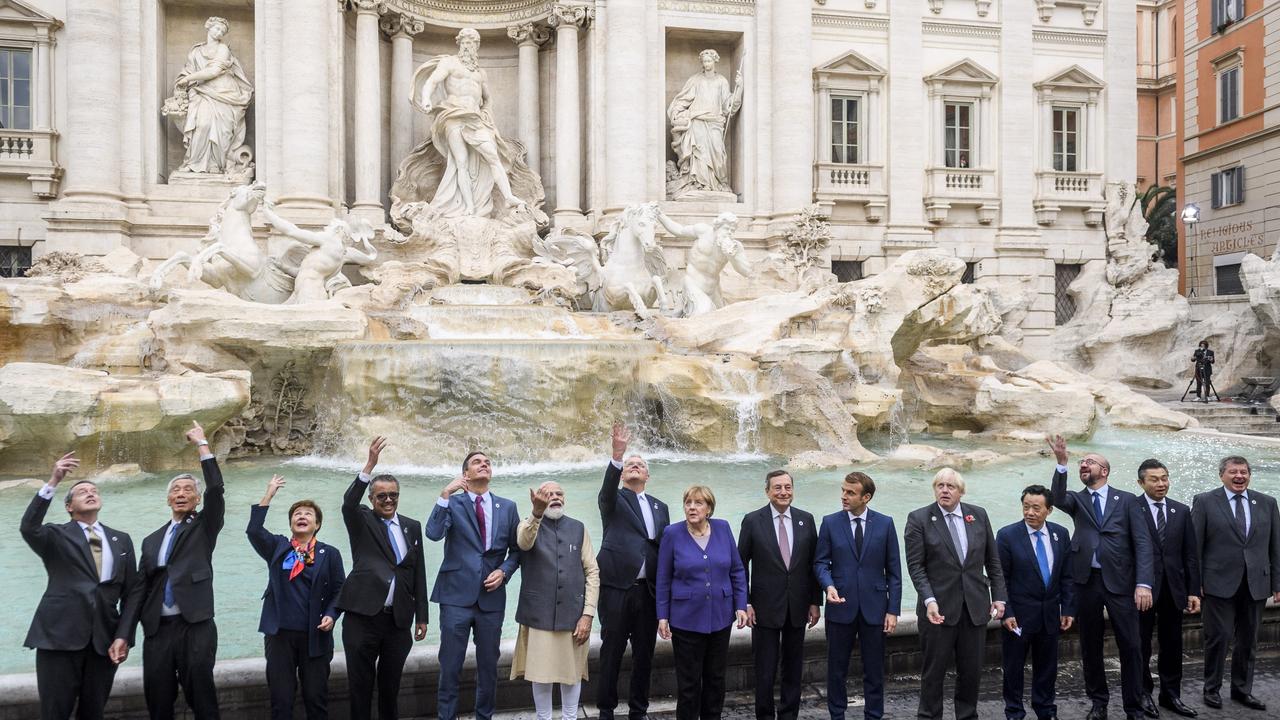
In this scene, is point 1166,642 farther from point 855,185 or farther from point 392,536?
point 855,185

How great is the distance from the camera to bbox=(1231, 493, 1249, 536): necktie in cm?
464

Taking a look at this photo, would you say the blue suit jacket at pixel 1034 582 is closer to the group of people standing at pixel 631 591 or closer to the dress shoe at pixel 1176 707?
the group of people standing at pixel 631 591

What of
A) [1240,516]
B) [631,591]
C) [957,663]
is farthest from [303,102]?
[1240,516]

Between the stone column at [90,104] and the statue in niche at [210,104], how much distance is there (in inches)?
45.4

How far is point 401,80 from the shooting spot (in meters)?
19.0

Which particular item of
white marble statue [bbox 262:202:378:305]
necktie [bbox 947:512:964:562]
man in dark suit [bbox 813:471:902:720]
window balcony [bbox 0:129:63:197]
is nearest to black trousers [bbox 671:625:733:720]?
man in dark suit [bbox 813:471:902:720]

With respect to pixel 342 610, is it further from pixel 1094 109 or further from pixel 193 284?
pixel 1094 109

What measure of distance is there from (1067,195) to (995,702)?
19920mm

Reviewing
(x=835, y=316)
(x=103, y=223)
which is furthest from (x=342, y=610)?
(x=103, y=223)

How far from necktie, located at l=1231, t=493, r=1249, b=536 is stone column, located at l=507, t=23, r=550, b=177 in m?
16.2

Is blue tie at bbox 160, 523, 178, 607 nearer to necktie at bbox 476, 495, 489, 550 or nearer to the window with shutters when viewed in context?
necktie at bbox 476, 495, 489, 550

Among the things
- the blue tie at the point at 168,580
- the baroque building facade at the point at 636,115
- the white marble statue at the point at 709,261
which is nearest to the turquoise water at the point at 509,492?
the blue tie at the point at 168,580

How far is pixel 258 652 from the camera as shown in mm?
4895

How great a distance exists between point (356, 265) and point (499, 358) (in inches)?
287
